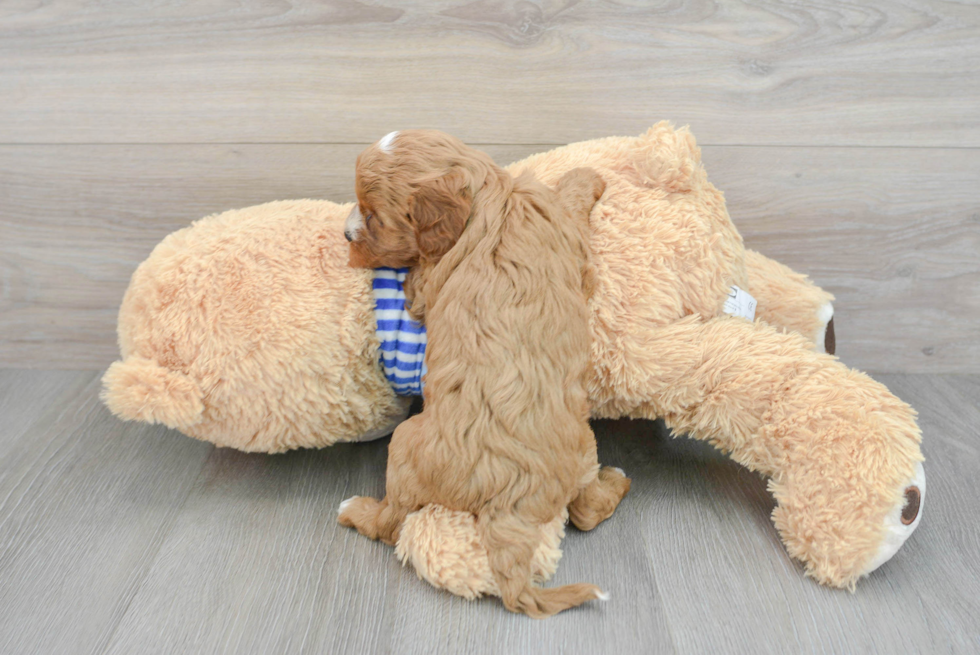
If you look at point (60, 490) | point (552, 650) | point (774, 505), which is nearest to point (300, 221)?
point (60, 490)

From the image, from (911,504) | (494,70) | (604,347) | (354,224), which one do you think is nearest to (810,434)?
(911,504)

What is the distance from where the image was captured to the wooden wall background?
1.06 m

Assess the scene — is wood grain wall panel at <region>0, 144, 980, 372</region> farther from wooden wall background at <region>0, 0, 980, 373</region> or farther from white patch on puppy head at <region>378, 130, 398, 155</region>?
white patch on puppy head at <region>378, 130, 398, 155</region>

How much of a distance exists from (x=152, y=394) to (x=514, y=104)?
65cm

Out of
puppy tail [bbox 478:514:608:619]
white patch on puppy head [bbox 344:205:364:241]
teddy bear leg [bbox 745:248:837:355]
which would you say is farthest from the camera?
teddy bear leg [bbox 745:248:837:355]

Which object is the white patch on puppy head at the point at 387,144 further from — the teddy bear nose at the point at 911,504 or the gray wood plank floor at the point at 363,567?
the teddy bear nose at the point at 911,504

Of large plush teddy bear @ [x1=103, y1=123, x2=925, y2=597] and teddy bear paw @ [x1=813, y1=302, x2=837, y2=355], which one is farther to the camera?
teddy bear paw @ [x1=813, y1=302, x2=837, y2=355]

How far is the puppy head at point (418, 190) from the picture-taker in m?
0.78

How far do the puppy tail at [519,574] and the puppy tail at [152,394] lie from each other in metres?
0.39

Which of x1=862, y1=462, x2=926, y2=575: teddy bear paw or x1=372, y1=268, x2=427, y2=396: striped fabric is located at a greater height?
x1=372, y1=268, x2=427, y2=396: striped fabric

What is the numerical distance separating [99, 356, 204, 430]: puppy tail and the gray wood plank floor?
16 cm

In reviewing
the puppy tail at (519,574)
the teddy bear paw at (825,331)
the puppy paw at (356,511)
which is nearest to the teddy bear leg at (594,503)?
the puppy tail at (519,574)

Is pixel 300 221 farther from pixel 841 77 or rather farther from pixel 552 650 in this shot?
pixel 841 77

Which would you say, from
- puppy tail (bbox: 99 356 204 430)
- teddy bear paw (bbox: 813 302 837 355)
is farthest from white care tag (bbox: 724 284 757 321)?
puppy tail (bbox: 99 356 204 430)
